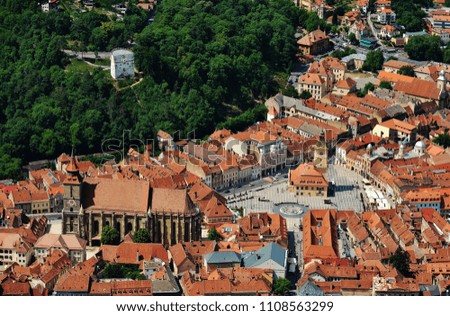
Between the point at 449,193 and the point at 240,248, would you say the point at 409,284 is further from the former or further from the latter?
the point at 449,193

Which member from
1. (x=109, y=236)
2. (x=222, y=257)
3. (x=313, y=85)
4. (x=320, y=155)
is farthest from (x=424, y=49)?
(x=222, y=257)

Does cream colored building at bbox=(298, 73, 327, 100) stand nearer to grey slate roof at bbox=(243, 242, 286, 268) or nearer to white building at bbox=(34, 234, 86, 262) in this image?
grey slate roof at bbox=(243, 242, 286, 268)

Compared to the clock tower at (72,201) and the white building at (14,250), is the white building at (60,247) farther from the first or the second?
the clock tower at (72,201)

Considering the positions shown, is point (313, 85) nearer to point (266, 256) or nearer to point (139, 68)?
point (139, 68)

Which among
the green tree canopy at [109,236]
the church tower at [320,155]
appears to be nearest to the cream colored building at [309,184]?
the church tower at [320,155]

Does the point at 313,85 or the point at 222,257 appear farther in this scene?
the point at 313,85

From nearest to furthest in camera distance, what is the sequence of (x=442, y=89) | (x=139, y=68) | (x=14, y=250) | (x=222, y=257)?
1. (x=222, y=257)
2. (x=14, y=250)
3. (x=139, y=68)
4. (x=442, y=89)
